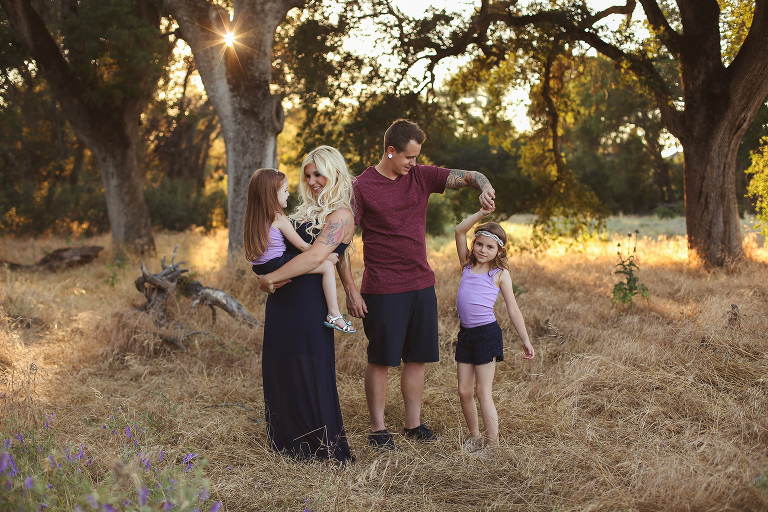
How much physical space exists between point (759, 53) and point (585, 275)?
405cm

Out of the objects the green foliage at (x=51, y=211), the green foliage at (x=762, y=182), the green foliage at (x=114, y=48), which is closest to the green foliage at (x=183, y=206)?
the green foliage at (x=51, y=211)

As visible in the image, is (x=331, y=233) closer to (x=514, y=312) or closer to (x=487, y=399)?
(x=514, y=312)

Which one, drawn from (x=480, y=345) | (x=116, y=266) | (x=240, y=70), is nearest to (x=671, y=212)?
(x=240, y=70)

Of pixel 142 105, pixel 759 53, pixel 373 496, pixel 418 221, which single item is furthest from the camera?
pixel 142 105

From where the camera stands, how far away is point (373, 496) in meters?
3.02

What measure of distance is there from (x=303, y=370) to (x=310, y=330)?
0.83ft

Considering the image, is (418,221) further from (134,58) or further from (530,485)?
(134,58)

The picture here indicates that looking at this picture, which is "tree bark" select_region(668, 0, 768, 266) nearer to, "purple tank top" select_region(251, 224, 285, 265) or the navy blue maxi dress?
the navy blue maxi dress

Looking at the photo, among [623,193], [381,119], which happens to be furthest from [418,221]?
[623,193]

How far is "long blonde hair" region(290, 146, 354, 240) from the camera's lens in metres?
3.39

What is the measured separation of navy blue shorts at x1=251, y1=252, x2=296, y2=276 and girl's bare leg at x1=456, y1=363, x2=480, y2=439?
1.33m

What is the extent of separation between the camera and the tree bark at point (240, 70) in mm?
8836

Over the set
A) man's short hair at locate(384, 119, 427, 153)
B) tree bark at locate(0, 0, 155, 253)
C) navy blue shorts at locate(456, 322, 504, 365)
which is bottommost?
navy blue shorts at locate(456, 322, 504, 365)

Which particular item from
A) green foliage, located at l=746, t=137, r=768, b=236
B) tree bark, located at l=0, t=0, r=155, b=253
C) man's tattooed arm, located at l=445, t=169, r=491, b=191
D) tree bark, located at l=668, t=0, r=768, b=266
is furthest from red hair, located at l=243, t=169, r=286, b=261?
tree bark, located at l=0, t=0, r=155, b=253
